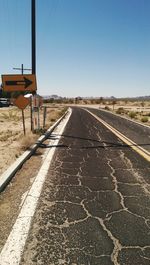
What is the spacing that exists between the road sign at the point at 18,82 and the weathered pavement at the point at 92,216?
20.7 feet

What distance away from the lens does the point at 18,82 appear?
13.5m

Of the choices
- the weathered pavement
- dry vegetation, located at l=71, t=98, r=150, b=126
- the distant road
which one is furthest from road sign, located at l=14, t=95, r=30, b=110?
dry vegetation, located at l=71, t=98, r=150, b=126

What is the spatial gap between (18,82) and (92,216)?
9.97 meters

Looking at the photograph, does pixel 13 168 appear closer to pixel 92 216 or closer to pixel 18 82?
pixel 92 216

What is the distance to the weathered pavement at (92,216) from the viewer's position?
11.7 feet

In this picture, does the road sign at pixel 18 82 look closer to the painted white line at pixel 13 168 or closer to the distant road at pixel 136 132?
the painted white line at pixel 13 168

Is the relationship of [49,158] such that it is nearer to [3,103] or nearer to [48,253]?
[48,253]

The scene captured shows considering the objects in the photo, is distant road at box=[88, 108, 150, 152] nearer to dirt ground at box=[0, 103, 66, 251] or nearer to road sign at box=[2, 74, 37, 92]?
dirt ground at box=[0, 103, 66, 251]

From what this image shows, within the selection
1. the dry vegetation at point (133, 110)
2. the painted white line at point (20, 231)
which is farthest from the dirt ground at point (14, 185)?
the dry vegetation at point (133, 110)

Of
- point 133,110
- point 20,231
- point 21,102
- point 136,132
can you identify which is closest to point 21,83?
point 21,102

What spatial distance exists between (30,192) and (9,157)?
11.1 feet

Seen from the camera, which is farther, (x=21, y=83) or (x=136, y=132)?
(x=136, y=132)

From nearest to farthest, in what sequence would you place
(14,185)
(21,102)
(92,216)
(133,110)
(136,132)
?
(92,216), (14,185), (21,102), (136,132), (133,110)

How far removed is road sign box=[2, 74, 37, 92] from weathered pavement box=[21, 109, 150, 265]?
20.7 ft
